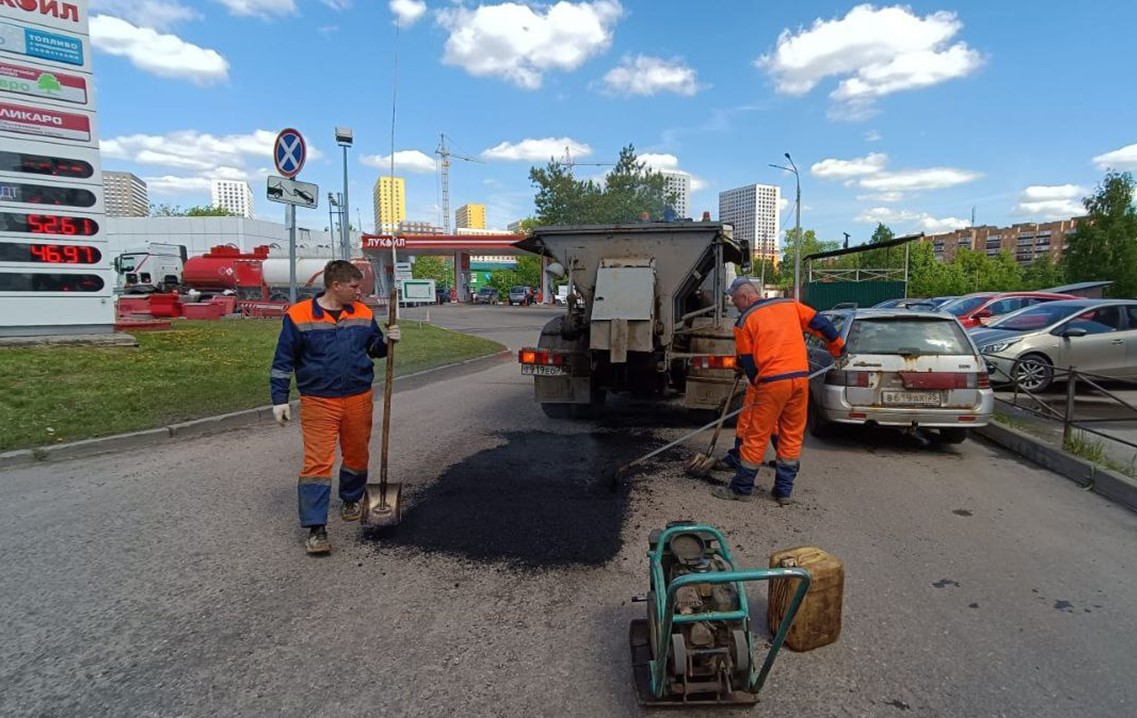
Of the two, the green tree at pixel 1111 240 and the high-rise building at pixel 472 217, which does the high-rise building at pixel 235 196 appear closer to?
the high-rise building at pixel 472 217

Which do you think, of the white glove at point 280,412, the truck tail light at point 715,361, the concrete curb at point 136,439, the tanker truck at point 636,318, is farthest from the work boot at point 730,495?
the concrete curb at point 136,439

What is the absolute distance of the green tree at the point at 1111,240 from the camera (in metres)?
28.4

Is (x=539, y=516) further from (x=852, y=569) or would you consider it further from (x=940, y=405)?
(x=940, y=405)

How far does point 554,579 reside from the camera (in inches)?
138

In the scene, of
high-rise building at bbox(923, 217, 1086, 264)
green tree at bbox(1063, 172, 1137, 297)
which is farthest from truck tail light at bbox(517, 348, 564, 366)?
high-rise building at bbox(923, 217, 1086, 264)

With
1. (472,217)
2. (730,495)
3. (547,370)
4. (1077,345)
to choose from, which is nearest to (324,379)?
(730,495)

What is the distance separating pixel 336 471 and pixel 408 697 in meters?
3.46

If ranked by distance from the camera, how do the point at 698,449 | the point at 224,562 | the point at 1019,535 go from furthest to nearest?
the point at 698,449
the point at 1019,535
the point at 224,562

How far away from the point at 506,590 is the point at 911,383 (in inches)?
182

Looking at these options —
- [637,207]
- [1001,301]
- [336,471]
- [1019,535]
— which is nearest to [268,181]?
[336,471]

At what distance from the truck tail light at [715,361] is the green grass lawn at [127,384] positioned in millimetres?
5682

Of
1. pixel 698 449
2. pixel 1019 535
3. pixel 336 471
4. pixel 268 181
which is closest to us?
pixel 1019 535

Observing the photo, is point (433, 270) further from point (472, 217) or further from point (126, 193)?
point (126, 193)

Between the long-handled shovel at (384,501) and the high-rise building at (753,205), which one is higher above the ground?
the high-rise building at (753,205)
